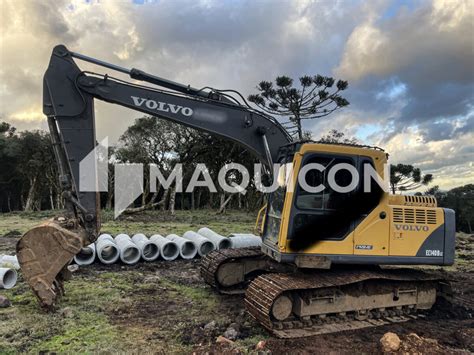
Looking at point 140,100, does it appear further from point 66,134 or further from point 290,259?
point 290,259

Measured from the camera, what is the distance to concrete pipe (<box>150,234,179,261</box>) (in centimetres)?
1096

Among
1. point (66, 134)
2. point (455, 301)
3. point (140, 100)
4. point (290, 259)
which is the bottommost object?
point (455, 301)

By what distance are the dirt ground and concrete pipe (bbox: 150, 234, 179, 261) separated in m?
1.98

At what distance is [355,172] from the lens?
656 cm

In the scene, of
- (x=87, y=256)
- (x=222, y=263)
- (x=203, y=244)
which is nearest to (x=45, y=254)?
A: (x=222, y=263)

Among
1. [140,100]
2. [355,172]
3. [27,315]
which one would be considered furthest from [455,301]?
[27,315]

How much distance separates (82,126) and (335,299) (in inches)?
198

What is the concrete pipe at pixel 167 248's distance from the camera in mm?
10964

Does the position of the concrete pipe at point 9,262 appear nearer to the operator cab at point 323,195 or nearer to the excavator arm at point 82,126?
the excavator arm at point 82,126

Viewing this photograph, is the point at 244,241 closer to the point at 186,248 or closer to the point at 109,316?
the point at 186,248

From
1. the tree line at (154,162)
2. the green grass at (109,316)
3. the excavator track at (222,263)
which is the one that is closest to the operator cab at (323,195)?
the excavator track at (222,263)

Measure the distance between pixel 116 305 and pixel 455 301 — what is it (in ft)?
21.7

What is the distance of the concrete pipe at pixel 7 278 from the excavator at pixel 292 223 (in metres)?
1.40

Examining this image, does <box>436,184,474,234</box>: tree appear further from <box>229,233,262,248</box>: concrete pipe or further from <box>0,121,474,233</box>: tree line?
<box>229,233,262,248</box>: concrete pipe
